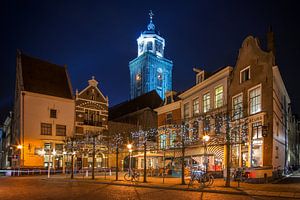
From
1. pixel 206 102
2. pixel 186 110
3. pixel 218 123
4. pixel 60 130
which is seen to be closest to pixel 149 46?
pixel 60 130

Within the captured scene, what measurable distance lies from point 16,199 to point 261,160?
731 inches

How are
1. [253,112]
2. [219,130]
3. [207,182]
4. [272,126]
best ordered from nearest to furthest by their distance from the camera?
[207,182]
[272,126]
[253,112]
[219,130]

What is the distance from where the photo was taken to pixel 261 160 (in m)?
27.1

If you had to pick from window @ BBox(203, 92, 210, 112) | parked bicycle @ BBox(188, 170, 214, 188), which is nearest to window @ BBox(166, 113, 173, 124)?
window @ BBox(203, 92, 210, 112)

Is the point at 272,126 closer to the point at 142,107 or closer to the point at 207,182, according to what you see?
the point at 207,182

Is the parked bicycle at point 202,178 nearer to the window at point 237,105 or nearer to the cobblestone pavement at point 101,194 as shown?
the cobblestone pavement at point 101,194

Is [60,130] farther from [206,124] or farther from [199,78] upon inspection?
[206,124]

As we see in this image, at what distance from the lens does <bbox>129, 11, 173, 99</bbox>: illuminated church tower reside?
9362 cm

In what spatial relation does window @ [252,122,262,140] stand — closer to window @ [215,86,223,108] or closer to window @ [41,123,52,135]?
window @ [215,86,223,108]

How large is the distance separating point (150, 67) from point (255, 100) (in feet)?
217

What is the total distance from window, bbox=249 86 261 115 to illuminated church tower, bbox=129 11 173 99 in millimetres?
63581

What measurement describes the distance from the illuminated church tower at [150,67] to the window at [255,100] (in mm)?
63581

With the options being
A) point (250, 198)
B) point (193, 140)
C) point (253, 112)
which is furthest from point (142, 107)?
point (250, 198)

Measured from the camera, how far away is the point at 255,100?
95.3 ft
